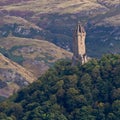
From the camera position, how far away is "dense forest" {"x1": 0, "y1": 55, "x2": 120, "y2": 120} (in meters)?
181

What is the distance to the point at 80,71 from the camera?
7638 inches

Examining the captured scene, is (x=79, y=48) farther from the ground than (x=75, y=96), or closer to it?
farther from the ground

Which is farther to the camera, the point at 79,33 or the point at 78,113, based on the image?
the point at 79,33

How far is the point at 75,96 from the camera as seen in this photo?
186000 mm

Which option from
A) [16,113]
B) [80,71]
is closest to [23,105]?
[16,113]

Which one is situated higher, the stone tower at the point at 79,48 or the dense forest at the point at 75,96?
the stone tower at the point at 79,48

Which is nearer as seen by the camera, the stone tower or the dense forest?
the dense forest

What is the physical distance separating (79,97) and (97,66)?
12358 millimetres

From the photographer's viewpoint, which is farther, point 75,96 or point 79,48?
point 79,48

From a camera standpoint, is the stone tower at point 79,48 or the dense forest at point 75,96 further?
the stone tower at point 79,48

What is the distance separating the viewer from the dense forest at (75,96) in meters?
181

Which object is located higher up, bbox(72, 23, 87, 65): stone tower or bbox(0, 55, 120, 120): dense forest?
bbox(72, 23, 87, 65): stone tower

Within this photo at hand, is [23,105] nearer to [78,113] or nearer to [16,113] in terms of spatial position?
[16,113]

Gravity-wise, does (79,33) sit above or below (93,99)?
above
